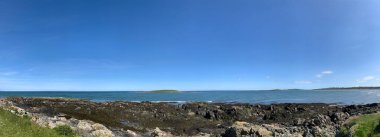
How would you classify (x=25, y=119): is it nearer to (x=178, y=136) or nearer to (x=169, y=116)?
(x=178, y=136)

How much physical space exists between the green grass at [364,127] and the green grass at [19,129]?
16.8 m

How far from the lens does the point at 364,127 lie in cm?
1966

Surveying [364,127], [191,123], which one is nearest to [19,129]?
[364,127]

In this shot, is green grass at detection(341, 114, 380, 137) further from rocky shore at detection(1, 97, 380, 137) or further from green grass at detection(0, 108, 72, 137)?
green grass at detection(0, 108, 72, 137)

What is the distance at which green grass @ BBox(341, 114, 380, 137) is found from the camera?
18984 mm

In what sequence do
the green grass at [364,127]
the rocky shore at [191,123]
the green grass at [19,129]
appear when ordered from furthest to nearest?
the rocky shore at [191,123] < the green grass at [364,127] < the green grass at [19,129]

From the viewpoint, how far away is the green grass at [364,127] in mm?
18984

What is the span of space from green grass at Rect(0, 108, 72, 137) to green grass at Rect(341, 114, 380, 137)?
16768 millimetres

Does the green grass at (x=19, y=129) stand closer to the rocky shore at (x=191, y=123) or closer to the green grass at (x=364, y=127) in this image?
the rocky shore at (x=191, y=123)

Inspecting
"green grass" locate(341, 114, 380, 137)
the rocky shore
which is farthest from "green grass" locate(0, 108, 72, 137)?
"green grass" locate(341, 114, 380, 137)

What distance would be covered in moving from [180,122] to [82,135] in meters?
26.7

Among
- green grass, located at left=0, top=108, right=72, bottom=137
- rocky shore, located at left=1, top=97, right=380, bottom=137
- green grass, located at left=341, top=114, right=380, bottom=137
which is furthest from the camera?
rocky shore, located at left=1, top=97, right=380, bottom=137

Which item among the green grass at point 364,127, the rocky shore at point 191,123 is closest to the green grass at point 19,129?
the rocky shore at point 191,123

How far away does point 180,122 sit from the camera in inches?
1977
